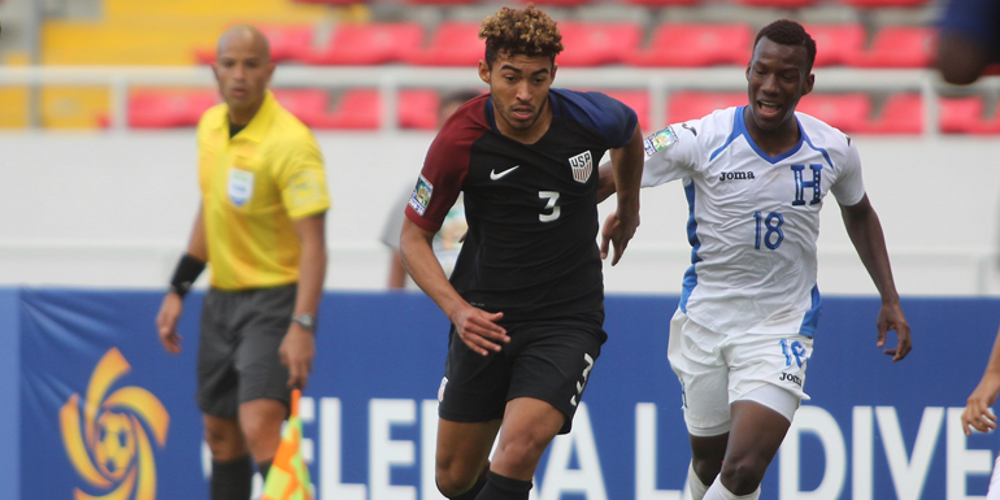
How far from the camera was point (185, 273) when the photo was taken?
219 inches

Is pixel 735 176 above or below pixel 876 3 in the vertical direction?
below

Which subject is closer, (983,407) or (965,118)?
(983,407)

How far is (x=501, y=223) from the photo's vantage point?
4531 millimetres

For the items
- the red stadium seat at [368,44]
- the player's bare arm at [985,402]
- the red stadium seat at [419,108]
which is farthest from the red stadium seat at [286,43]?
the player's bare arm at [985,402]

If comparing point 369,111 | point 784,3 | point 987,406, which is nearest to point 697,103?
point 784,3

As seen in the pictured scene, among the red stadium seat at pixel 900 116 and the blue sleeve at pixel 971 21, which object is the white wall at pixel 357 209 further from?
the blue sleeve at pixel 971 21

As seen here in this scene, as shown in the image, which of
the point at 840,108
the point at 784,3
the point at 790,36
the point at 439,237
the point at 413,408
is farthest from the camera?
the point at 784,3

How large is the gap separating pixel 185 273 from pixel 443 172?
185 cm

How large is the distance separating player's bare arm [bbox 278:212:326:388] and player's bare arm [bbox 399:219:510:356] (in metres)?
0.68

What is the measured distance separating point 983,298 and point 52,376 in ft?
16.4

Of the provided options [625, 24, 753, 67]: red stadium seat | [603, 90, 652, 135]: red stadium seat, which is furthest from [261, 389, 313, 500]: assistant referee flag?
[625, 24, 753, 67]: red stadium seat

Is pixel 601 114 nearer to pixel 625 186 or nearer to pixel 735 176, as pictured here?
pixel 625 186

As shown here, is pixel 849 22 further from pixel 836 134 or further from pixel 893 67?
pixel 836 134

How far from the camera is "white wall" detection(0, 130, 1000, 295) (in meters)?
7.57
